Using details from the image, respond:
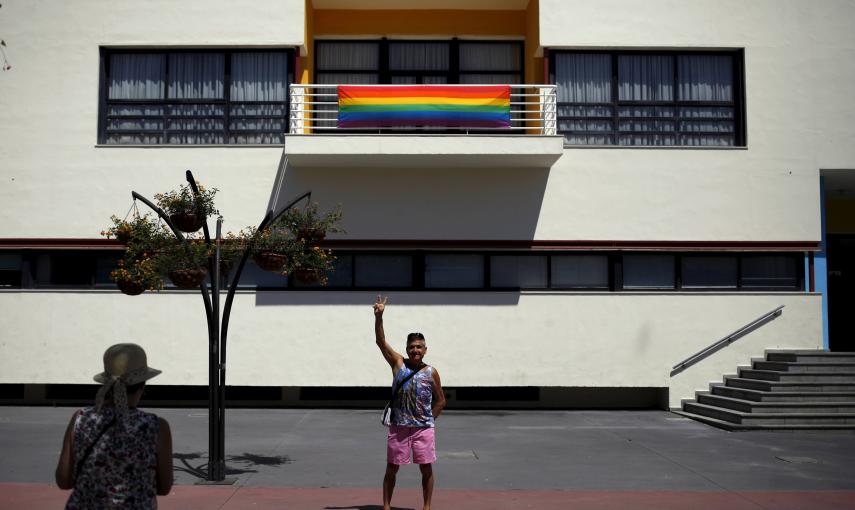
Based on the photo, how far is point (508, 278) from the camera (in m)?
20.1

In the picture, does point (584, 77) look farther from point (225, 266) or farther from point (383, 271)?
point (225, 266)

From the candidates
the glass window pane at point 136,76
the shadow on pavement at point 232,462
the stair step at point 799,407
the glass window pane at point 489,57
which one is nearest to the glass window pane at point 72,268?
the glass window pane at point 136,76

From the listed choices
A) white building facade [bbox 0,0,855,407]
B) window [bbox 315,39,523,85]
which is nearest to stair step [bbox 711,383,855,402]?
white building facade [bbox 0,0,855,407]

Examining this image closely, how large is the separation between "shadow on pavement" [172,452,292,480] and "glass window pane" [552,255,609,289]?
8845 millimetres

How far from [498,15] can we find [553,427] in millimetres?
9966

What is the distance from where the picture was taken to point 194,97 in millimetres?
20344

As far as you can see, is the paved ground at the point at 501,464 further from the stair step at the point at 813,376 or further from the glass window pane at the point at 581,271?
the glass window pane at the point at 581,271

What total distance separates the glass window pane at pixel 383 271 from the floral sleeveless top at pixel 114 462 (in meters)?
15.3

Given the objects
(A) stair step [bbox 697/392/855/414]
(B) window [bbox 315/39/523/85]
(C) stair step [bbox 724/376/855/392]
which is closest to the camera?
(A) stair step [bbox 697/392/855/414]

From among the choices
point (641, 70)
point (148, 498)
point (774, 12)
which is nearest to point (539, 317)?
point (641, 70)

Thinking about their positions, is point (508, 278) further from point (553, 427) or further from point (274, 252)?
point (274, 252)

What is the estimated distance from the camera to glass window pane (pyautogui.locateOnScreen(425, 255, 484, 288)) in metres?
20.1

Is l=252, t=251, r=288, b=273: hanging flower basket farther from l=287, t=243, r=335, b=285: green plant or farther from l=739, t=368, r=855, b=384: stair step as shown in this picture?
l=739, t=368, r=855, b=384: stair step

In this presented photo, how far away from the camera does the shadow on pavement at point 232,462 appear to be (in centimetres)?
1186
